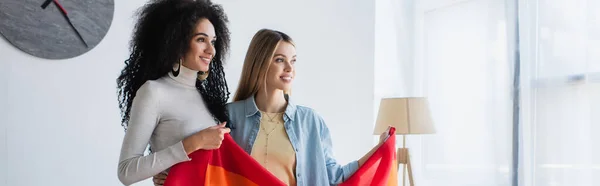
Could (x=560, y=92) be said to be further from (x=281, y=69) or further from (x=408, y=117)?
(x=281, y=69)

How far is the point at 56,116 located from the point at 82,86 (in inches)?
7.1

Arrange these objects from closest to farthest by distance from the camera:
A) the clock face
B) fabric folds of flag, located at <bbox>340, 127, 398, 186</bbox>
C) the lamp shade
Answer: fabric folds of flag, located at <bbox>340, 127, 398, 186</bbox>, the clock face, the lamp shade

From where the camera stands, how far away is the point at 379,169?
219 centimetres

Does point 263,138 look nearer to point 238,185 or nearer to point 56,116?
point 238,185

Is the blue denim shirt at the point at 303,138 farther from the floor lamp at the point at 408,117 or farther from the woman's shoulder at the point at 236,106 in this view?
the floor lamp at the point at 408,117

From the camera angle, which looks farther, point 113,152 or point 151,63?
point 113,152

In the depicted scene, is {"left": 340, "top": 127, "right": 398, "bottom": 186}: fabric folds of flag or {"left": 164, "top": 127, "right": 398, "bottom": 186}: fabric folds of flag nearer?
{"left": 164, "top": 127, "right": 398, "bottom": 186}: fabric folds of flag

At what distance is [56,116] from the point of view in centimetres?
276

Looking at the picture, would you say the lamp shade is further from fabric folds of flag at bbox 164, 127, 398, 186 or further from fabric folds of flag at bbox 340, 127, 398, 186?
fabric folds of flag at bbox 164, 127, 398, 186

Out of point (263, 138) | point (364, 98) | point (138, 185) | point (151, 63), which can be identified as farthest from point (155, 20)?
point (364, 98)

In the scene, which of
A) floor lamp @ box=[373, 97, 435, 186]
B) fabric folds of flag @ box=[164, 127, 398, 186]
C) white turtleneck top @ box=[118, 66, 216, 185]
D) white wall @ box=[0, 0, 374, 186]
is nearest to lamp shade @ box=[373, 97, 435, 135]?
floor lamp @ box=[373, 97, 435, 186]

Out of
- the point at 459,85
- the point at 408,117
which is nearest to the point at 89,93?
the point at 408,117

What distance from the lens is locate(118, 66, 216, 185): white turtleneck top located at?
5.53 feet

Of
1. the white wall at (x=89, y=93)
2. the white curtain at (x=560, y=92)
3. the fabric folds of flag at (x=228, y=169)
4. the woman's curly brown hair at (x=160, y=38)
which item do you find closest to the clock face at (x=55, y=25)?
the white wall at (x=89, y=93)
